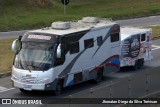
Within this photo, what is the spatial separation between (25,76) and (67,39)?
255 centimetres

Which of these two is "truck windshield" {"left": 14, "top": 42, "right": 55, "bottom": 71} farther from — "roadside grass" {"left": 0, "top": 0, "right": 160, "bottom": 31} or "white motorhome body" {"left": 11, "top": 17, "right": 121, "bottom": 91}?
"roadside grass" {"left": 0, "top": 0, "right": 160, "bottom": 31}

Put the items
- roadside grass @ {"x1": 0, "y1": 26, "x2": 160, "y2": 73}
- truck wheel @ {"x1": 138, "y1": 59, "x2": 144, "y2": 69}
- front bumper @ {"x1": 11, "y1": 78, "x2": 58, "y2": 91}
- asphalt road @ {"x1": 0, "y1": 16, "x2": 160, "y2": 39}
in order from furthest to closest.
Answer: asphalt road @ {"x1": 0, "y1": 16, "x2": 160, "y2": 39}, truck wheel @ {"x1": 138, "y1": 59, "x2": 144, "y2": 69}, roadside grass @ {"x1": 0, "y1": 26, "x2": 160, "y2": 73}, front bumper @ {"x1": 11, "y1": 78, "x2": 58, "y2": 91}

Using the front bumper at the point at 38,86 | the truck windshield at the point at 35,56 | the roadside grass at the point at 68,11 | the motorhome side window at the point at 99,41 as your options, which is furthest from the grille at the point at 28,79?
the roadside grass at the point at 68,11

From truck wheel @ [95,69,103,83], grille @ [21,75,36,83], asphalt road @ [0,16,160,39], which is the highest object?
grille @ [21,75,36,83]

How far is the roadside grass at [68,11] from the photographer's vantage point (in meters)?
52.2

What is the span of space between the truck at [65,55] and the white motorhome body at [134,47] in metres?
0.43

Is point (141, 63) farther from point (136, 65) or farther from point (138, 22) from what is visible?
point (138, 22)

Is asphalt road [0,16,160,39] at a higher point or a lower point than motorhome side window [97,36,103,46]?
lower

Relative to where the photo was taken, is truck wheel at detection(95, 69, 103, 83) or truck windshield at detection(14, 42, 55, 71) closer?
truck windshield at detection(14, 42, 55, 71)

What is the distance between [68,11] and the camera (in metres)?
62.7

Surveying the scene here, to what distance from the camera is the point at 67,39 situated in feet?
76.8

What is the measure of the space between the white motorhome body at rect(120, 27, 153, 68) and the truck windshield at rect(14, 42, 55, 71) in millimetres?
6296

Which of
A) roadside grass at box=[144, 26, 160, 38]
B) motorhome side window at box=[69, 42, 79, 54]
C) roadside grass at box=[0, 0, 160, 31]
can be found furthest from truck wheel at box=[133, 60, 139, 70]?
roadside grass at box=[0, 0, 160, 31]

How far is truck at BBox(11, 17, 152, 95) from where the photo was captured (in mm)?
22516
